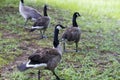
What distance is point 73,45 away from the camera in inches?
429

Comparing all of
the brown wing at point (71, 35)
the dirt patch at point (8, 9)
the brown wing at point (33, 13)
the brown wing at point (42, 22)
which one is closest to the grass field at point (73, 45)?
the dirt patch at point (8, 9)

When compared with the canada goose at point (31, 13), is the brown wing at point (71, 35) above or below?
below

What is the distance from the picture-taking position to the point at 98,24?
15273mm

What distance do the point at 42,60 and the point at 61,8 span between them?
1219 cm

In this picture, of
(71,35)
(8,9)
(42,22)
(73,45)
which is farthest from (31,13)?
(8,9)

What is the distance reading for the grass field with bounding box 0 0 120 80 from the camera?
25.9 ft

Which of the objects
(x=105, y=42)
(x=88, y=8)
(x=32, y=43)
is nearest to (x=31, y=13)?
(x=32, y=43)

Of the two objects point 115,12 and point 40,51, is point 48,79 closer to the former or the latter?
point 40,51

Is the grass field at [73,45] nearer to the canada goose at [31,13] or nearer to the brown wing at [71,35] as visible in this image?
the brown wing at [71,35]

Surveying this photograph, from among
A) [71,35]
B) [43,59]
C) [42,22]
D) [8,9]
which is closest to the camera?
[43,59]

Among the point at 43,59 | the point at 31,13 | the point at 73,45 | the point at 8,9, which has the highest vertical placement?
the point at 31,13

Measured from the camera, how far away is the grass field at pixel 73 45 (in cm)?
790

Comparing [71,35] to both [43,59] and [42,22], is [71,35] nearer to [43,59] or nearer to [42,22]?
[42,22]

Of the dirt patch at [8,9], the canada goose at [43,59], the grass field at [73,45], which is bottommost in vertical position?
the grass field at [73,45]
